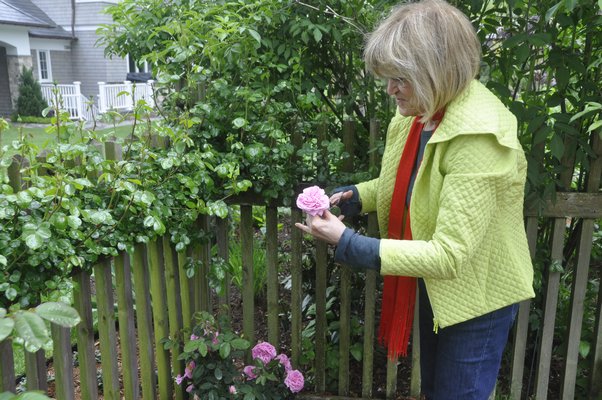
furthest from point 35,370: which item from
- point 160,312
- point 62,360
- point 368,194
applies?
point 368,194

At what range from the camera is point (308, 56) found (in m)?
2.77

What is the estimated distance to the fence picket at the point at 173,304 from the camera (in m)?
2.54

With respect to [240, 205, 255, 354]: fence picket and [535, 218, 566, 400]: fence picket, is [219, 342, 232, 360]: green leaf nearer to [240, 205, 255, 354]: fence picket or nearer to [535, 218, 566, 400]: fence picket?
[240, 205, 255, 354]: fence picket

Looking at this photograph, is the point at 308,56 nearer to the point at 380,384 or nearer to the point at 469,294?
the point at 469,294

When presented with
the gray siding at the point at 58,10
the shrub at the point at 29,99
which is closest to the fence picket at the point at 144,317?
the shrub at the point at 29,99

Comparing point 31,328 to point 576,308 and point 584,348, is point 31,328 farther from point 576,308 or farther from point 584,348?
point 584,348

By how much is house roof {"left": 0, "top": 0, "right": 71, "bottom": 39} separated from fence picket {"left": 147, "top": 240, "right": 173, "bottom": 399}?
1890 centimetres

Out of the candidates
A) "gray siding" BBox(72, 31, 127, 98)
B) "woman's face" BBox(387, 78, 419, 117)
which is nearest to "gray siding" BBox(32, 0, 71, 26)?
"gray siding" BBox(72, 31, 127, 98)

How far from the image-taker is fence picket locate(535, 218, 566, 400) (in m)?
2.66

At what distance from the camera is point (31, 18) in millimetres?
19781

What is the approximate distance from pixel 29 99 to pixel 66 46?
532cm

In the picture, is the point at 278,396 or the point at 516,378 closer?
the point at 278,396

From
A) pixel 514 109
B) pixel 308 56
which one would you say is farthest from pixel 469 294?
pixel 308 56

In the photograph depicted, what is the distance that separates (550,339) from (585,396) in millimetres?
403
